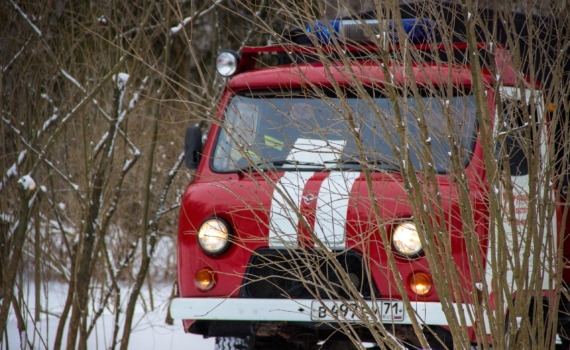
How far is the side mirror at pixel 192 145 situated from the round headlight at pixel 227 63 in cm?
44

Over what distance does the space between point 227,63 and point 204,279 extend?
1.60m

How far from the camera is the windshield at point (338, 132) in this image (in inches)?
98.6

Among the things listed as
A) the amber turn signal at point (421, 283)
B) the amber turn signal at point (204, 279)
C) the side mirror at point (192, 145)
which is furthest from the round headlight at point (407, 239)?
the side mirror at point (192, 145)

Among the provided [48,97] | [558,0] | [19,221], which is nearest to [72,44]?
[48,97]

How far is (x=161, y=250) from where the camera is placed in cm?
1033

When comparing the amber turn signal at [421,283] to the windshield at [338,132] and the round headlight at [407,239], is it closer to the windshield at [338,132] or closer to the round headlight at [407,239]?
the round headlight at [407,239]

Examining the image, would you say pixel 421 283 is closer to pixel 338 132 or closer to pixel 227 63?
pixel 338 132

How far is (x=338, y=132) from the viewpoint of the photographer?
115 inches

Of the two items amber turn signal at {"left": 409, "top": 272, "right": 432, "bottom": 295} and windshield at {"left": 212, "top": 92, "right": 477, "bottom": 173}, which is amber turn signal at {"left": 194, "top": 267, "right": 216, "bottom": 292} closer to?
windshield at {"left": 212, "top": 92, "right": 477, "bottom": 173}

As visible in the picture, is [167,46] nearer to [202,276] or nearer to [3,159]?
[3,159]

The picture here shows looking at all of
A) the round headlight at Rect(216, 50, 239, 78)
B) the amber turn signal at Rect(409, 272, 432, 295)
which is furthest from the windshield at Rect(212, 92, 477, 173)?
the amber turn signal at Rect(409, 272, 432, 295)

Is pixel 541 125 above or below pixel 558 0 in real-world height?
below

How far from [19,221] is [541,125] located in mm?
3606

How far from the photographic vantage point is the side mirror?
4785mm
